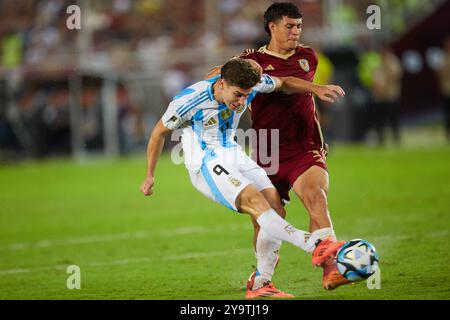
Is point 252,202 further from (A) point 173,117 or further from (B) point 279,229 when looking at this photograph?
(A) point 173,117

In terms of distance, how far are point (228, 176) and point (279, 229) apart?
23.8 inches

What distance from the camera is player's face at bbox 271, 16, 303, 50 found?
7.77 meters

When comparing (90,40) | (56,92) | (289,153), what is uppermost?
(90,40)

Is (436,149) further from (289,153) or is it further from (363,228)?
(289,153)

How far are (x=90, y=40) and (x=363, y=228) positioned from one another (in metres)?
16.7

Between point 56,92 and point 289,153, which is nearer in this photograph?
point 289,153

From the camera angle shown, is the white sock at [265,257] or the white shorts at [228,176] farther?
the white sock at [265,257]

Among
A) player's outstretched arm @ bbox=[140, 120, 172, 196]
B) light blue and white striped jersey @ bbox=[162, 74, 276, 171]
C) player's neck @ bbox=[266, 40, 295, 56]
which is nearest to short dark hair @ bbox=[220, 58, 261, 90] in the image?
light blue and white striped jersey @ bbox=[162, 74, 276, 171]

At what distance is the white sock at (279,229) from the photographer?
6.82 m

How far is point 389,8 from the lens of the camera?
27.9 m

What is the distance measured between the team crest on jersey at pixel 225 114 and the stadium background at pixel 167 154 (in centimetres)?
147

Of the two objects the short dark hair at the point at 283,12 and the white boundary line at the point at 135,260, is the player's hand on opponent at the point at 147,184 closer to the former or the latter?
the short dark hair at the point at 283,12

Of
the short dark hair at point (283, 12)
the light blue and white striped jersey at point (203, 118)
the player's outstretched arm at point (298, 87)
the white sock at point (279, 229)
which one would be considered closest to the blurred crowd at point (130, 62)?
the short dark hair at point (283, 12)
